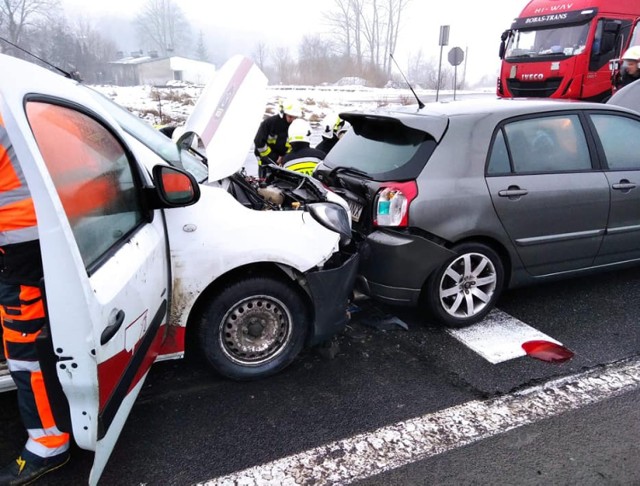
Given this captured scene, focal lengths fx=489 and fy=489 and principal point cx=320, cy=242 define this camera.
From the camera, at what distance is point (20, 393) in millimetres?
2064

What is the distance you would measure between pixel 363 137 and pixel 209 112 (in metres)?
1.39

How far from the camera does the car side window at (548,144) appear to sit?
362cm

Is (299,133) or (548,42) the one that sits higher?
(548,42)

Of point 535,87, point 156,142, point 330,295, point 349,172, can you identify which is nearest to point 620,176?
point 349,172

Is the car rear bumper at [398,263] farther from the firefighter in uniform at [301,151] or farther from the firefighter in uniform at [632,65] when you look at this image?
the firefighter in uniform at [632,65]

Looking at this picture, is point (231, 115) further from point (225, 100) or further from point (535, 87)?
point (535, 87)

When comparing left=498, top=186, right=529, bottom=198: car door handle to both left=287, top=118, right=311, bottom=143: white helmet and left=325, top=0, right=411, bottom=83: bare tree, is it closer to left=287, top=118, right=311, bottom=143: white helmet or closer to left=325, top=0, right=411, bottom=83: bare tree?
left=287, top=118, right=311, bottom=143: white helmet

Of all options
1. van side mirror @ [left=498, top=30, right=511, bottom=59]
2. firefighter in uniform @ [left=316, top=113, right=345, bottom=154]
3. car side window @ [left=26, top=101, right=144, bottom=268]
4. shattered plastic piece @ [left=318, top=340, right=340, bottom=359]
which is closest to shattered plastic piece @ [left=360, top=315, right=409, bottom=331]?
shattered plastic piece @ [left=318, top=340, right=340, bottom=359]

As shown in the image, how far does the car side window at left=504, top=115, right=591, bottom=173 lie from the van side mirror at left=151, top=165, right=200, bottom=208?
2.37 m

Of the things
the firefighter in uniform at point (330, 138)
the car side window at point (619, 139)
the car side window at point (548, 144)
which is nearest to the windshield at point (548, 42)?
the firefighter in uniform at point (330, 138)

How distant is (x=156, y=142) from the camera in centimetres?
301

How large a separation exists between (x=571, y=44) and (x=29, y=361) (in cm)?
1333

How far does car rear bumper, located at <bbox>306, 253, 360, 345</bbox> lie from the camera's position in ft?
9.69

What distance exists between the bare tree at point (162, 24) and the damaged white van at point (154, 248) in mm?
109039
